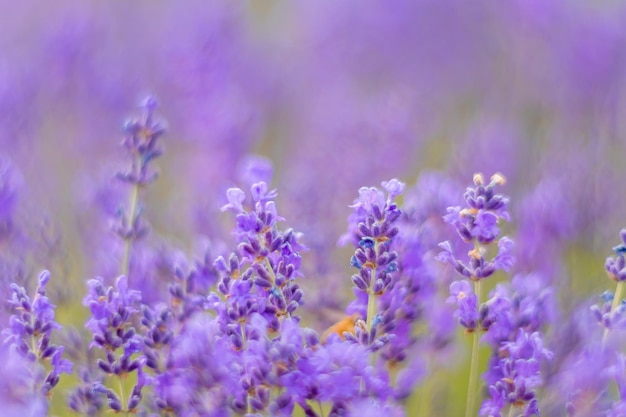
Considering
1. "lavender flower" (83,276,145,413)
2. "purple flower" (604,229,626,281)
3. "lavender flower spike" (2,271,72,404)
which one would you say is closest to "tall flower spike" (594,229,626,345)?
"purple flower" (604,229,626,281)

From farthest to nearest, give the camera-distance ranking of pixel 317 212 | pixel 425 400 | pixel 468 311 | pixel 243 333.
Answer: pixel 317 212 → pixel 425 400 → pixel 468 311 → pixel 243 333

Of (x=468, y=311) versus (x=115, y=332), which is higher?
(x=468, y=311)

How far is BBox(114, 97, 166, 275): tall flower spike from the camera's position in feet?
8.07

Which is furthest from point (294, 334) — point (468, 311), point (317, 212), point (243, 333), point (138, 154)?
point (317, 212)

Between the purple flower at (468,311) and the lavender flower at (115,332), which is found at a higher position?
the purple flower at (468,311)

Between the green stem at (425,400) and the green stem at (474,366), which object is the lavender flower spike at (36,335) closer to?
the green stem at (474,366)

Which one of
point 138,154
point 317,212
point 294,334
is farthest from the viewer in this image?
point 317,212

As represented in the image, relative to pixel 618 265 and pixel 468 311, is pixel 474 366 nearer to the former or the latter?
pixel 468 311

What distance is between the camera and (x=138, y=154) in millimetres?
2492

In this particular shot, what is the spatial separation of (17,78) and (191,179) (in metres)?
0.93

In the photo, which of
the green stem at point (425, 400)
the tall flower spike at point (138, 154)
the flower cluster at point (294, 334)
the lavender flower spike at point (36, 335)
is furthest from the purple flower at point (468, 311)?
the tall flower spike at point (138, 154)

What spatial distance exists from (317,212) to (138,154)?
1.27 m

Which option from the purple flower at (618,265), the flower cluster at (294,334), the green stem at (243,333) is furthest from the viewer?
the purple flower at (618,265)

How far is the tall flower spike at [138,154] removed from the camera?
2.46m
